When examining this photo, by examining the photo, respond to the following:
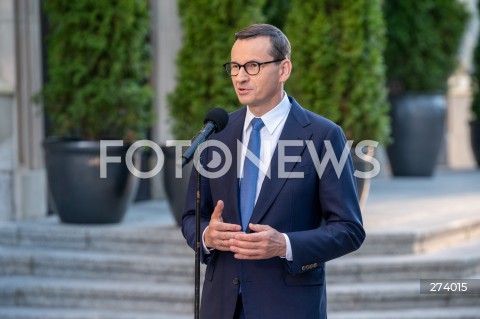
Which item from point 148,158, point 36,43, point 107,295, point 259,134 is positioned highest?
point 36,43

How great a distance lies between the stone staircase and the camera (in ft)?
20.2

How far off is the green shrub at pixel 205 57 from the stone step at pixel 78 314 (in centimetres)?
174

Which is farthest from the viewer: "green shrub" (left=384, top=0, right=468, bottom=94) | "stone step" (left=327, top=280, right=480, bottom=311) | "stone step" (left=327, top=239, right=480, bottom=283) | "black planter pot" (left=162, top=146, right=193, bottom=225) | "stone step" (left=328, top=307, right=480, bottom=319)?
"green shrub" (left=384, top=0, right=468, bottom=94)

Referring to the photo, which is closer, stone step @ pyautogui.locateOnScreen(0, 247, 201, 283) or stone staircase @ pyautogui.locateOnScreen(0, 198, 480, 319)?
stone staircase @ pyautogui.locateOnScreen(0, 198, 480, 319)

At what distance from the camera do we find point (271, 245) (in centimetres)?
285

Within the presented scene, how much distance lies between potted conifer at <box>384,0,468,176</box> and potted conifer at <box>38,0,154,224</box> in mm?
4884

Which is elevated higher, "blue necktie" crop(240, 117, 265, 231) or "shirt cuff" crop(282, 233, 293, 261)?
"blue necktie" crop(240, 117, 265, 231)

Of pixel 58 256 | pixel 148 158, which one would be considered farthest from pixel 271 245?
pixel 148 158

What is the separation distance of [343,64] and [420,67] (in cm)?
419

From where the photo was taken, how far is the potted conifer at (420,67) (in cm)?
1166

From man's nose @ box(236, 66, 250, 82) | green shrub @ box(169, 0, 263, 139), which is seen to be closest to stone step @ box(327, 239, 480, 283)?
green shrub @ box(169, 0, 263, 139)

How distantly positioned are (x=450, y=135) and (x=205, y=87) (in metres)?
9.32

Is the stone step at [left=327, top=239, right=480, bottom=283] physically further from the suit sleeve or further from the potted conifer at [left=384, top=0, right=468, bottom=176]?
the potted conifer at [left=384, top=0, right=468, bottom=176]

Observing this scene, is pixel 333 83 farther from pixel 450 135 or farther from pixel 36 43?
pixel 450 135
